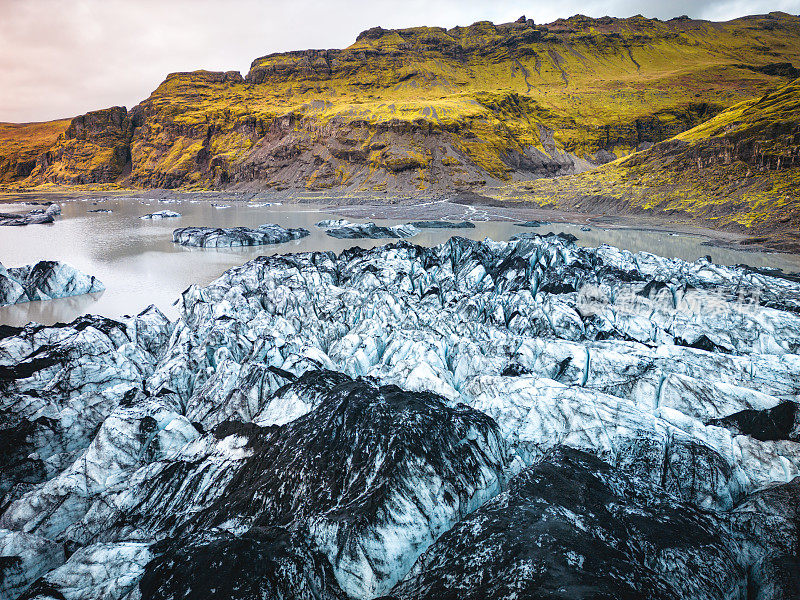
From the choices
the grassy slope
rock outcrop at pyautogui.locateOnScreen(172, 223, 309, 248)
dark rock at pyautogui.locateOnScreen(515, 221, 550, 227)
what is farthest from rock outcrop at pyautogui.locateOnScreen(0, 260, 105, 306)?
the grassy slope

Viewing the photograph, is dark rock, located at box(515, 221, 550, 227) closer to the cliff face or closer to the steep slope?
the steep slope

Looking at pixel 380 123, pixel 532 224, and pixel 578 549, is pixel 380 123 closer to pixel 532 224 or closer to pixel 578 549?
pixel 532 224

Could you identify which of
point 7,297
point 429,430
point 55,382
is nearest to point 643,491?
point 429,430

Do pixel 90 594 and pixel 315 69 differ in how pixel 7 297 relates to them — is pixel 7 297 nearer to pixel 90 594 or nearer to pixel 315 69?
pixel 90 594

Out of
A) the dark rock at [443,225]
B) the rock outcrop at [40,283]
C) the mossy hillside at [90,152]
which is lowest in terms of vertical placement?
the rock outcrop at [40,283]

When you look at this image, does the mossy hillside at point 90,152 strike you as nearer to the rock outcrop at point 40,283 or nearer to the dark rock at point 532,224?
the dark rock at point 532,224

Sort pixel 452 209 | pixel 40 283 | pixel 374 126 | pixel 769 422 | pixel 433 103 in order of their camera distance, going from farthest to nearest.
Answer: pixel 433 103, pixel 374 126, pixel 452 209, pixel 40 283, pixel 769 422

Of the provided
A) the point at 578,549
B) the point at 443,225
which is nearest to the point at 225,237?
the point at 443,225

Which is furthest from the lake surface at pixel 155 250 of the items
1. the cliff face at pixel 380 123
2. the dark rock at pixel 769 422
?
the cliff face at pixel 380 123
